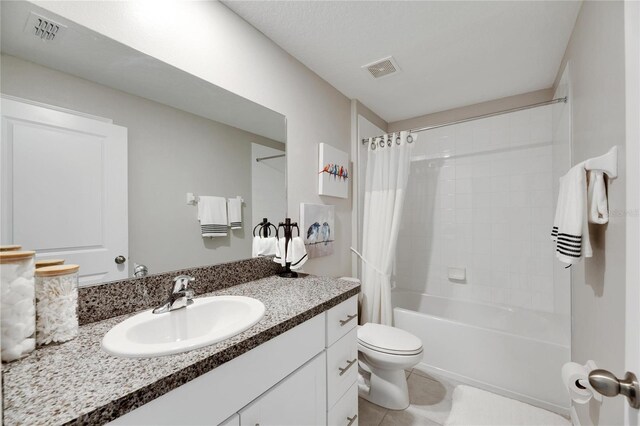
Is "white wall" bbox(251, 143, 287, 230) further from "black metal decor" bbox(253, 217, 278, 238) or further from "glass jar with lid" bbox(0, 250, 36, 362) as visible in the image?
"glass jar with lid" bbox(0, 250, 36, 362)

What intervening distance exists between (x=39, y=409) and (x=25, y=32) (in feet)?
3.56

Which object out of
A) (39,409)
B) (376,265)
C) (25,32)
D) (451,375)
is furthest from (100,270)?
(451,375)

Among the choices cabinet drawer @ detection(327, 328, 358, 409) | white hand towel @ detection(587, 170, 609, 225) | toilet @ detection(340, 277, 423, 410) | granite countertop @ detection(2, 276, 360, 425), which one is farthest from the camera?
toilet @ detection(340, 277, 423, 410)

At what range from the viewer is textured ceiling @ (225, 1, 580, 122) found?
145 cm

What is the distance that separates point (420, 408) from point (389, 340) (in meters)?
0.51

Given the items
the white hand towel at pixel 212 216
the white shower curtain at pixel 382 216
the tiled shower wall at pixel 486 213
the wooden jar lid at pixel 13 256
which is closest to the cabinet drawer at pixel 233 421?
the wooden jar lid at pixel 13 256

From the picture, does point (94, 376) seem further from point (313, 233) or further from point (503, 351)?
point (503, 351)

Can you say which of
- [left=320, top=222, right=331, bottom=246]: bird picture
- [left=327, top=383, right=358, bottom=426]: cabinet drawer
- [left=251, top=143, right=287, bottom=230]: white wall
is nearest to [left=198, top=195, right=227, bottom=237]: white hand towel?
[left=251, top=143, right=287, bottom=230]: white wall

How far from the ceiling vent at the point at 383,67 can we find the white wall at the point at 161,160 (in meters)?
1.19

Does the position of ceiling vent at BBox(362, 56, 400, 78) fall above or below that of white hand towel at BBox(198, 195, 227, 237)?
above

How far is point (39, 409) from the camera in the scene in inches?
19.7

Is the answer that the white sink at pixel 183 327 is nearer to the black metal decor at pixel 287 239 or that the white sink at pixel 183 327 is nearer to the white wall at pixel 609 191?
the black metal decor at pixel 287 239

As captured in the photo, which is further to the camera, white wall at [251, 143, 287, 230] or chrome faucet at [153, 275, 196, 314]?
white wall at [251, 143, 287, 230]

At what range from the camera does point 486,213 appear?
265cm
